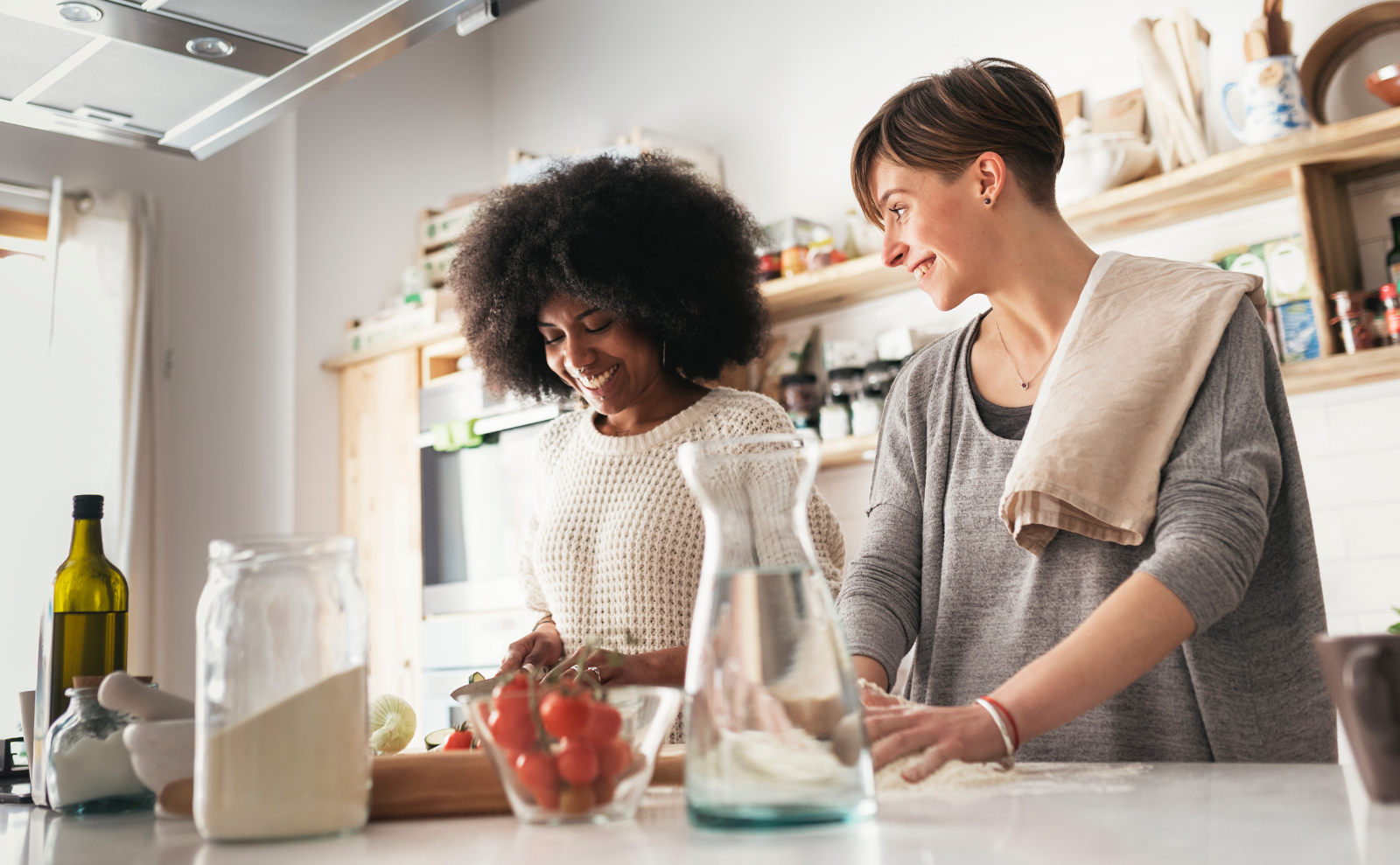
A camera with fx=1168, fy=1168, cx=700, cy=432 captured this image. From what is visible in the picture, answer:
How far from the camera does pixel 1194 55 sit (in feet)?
8.08

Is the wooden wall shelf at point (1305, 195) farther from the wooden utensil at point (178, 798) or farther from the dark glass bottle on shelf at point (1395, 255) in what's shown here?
the wooden utensil at point (178, 798)

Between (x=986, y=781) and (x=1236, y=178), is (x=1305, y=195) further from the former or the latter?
(x=986, y=781)

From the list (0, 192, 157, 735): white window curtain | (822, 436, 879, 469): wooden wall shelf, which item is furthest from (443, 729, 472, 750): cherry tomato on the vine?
(0, 192, 157, 735): white window curtain

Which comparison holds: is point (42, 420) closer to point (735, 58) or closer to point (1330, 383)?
point (735, 58)

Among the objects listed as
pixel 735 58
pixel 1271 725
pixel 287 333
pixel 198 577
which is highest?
pixel 735 58

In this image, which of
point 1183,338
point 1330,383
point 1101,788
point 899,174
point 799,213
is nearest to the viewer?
point 1101,788

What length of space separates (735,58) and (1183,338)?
2867 millimetres

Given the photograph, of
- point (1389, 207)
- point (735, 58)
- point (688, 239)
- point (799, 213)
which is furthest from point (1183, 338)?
point (735, 58)

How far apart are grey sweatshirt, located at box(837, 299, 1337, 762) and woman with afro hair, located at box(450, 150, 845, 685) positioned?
0.24 meters

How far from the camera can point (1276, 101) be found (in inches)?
89.4

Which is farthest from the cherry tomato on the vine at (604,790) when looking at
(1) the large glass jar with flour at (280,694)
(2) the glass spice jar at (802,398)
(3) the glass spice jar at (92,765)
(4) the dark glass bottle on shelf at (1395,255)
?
(2) the glass spice jar at (802,398)

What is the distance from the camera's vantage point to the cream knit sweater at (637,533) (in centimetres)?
153

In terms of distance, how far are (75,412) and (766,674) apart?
3.60 metres

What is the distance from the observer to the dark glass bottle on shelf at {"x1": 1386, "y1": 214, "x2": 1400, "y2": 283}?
2.20m
